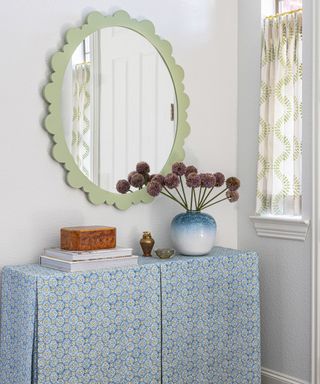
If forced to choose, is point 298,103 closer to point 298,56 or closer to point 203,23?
point 298,56

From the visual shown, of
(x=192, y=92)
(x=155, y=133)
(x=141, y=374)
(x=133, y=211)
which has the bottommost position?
(x=141, y=374)

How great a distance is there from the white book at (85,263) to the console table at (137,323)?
3 cm

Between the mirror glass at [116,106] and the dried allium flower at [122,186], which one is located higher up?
the mirror glass at [116,106]

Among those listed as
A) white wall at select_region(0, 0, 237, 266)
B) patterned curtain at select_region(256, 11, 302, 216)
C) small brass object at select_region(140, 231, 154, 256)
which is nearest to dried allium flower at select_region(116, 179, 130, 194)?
white wall at select_region(0, 0, 237, 266)

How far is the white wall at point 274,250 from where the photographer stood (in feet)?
9.83

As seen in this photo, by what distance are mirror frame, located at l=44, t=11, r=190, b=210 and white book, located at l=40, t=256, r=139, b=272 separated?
0.36 m

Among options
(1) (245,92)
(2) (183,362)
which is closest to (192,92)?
(1) (245,92)

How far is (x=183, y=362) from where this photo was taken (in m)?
2.71

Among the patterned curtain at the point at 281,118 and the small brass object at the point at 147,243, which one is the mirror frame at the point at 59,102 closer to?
the small brass object at the point at 147,243

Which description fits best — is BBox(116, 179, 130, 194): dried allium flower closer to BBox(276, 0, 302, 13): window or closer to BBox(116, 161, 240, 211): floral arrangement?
BBox(116, 161, 240, 211): floral arrangement

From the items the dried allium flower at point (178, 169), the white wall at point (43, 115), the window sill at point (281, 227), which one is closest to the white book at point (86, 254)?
the white wall at point (43, 115)

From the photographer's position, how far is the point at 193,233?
2844mm

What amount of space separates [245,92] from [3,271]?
1.59 metres

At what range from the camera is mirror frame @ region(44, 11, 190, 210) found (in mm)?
→ 2635
